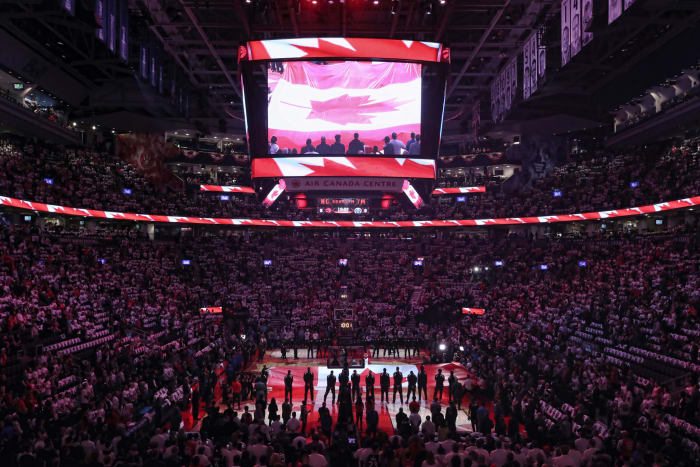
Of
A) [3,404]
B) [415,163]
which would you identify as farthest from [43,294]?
[415,163]

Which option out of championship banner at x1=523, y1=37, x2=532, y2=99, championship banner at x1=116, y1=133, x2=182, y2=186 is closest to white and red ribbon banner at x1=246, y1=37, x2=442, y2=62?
championship banner at x1=523, y1=37, x2=532, y2=99

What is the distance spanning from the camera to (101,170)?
41.8 metres

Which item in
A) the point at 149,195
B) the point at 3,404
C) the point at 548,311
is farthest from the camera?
the point at 149,195

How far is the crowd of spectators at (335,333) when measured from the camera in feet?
40.5

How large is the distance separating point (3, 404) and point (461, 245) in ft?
122

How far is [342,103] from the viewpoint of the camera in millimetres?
22031

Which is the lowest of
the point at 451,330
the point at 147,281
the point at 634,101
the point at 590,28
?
the point at 451,330

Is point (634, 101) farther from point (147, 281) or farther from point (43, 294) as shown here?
point (43, 294)

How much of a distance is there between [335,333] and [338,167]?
1389 cm

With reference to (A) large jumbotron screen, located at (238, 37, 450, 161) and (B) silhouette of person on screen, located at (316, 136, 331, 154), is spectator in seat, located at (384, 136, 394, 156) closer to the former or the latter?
(A) large jumbotron screen, located at (238, 37, 450, 161)

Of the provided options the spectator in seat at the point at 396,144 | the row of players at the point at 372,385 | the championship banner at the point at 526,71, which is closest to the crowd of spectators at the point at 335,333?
the row of players at the point at 372,385

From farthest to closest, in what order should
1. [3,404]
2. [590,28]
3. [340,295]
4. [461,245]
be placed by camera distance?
[461,245] → [340,295] → [590,28] → [3,404]

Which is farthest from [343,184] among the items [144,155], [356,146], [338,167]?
[144,155]

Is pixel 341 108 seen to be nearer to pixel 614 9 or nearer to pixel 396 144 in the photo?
pixel 396 144
